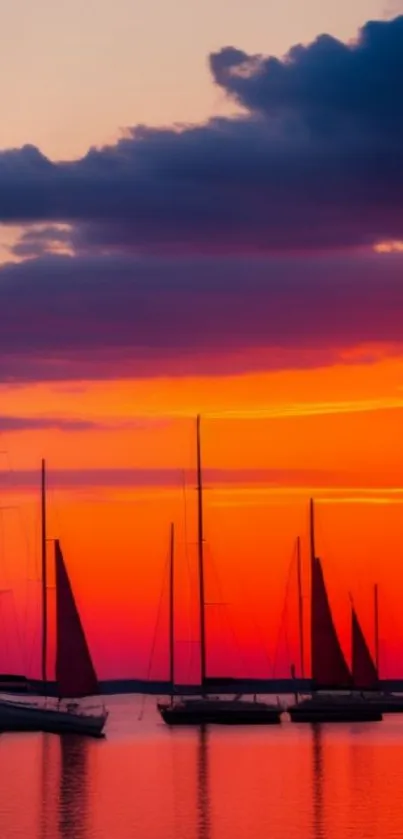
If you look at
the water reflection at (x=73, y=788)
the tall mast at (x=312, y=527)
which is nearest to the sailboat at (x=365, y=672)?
the tall mast at (x=312, y=527)

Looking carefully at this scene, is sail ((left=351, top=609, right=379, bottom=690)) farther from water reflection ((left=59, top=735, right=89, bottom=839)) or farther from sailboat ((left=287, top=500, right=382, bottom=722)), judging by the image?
water reflection ((left=59, top=735, right=89, bottom=839))

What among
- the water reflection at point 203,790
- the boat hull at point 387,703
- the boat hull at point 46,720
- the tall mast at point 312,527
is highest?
the tall mast at point 312,527

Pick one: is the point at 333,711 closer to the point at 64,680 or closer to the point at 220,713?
the point at 220,713

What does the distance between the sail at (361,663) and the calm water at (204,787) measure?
318 centimetres

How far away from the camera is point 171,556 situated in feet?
359

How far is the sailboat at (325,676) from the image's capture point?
105250 millimetres

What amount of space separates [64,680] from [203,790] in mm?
16433

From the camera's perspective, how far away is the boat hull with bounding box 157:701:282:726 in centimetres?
9869

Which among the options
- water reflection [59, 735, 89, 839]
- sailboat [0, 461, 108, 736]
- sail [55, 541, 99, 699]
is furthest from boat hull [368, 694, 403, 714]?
sail [55, 541, 99, 699]

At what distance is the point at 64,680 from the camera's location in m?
92.9

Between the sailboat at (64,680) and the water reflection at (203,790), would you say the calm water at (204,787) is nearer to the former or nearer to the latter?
the water reflection at (203,790)

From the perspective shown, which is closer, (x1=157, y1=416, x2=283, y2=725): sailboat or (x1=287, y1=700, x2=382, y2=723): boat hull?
(x1=157, y1=416, x2=283, y2=725): sailboat

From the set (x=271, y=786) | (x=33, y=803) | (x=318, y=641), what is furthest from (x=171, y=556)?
(x=33, y=803)

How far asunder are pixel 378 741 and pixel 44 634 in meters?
27.4
